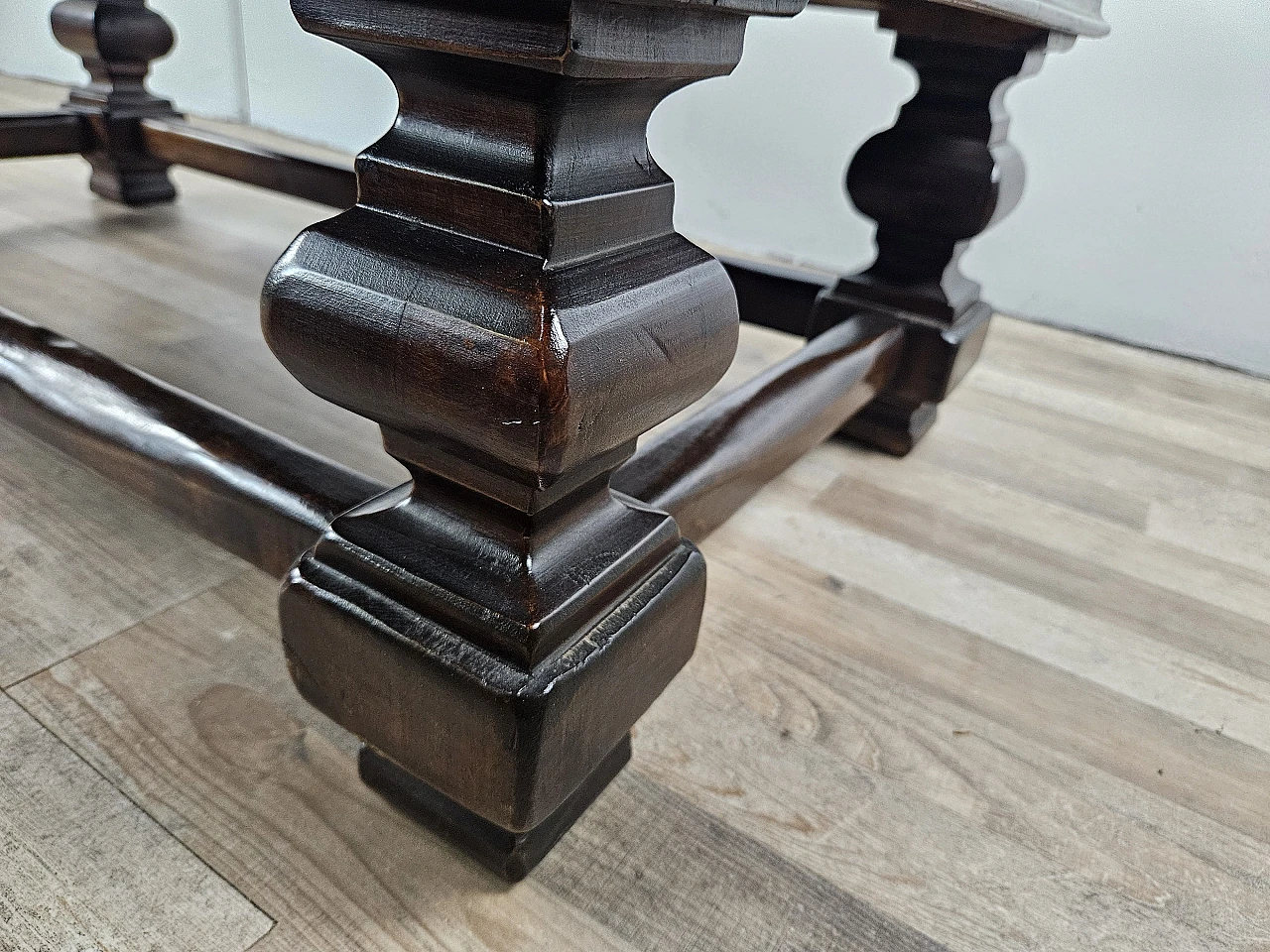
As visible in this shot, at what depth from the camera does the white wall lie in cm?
100

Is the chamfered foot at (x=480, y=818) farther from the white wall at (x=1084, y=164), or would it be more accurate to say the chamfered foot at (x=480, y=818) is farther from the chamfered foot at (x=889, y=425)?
the white wall at (x=1084, y=164)

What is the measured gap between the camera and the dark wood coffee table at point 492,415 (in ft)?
0.81

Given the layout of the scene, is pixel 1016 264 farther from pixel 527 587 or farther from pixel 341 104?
pixel 341 104

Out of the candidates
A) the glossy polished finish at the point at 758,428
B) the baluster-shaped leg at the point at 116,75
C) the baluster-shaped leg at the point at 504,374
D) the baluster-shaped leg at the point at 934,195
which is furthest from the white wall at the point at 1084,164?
the baluster-shaped leg at the point at 504,374

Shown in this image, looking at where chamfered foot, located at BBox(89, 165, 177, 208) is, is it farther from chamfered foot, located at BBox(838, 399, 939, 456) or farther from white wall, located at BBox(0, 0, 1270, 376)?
chamfered foot, located at BBox(838, 399, 939, 456)

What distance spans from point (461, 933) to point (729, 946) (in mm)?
91

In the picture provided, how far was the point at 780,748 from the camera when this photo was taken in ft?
1.35

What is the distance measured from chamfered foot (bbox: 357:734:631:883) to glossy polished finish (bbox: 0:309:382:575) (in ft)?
0.32

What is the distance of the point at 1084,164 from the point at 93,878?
1.15m

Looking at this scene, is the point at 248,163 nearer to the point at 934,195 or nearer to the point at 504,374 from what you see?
the point at 934,195

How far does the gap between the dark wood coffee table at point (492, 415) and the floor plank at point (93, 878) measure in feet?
0.24

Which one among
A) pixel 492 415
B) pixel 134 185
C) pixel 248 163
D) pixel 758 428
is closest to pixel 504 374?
pixel 492 415

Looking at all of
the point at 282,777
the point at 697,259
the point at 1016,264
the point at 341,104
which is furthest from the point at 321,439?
the point at 341,104

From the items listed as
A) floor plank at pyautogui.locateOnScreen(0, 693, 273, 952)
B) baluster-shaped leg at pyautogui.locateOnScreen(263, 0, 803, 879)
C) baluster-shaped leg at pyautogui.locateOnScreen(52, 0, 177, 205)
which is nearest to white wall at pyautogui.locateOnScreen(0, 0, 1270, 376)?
baluster-shaped leg at pyautogui.locateOnScreen(52, 0, 177, 205)
